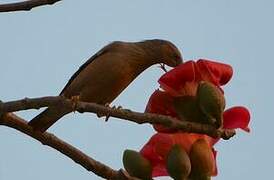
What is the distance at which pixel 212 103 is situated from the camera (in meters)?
2.12

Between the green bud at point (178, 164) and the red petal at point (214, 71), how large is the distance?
12.3 inches

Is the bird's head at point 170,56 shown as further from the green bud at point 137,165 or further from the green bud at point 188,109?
the green bud at point 137,165

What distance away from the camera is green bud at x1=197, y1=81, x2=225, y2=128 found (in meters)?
2.11

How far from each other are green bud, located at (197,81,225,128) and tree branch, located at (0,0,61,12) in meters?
0.75

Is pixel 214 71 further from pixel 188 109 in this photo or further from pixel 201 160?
pixel 201 160

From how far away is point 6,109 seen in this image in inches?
91.6

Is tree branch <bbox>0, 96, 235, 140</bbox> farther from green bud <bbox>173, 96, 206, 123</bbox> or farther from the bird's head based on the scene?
the bird's head

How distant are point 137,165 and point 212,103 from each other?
1.15ft

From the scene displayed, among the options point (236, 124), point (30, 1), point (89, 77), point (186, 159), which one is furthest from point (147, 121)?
point (89, 77)

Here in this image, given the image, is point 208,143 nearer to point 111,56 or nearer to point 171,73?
point 171,73

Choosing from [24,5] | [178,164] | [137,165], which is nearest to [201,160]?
[178,164]

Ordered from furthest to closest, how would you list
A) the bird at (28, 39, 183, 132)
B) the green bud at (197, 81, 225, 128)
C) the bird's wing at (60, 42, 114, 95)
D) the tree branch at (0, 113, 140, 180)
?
the bird's wing at (60, 42, 114, 95) < the bird at (28, 39, 183, 132) < the tree branch at (0, 113, 140, 180) < the green bud at (197, 81, 225, 128)

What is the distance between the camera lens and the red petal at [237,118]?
83.6 inches

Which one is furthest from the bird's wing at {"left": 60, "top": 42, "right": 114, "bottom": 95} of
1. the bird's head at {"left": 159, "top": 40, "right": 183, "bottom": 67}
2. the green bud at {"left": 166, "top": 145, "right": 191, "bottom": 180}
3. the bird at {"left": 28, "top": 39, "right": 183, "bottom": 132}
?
the green bud at {"left": 166, "top": 145, "right": 191, "bottom": 180}
